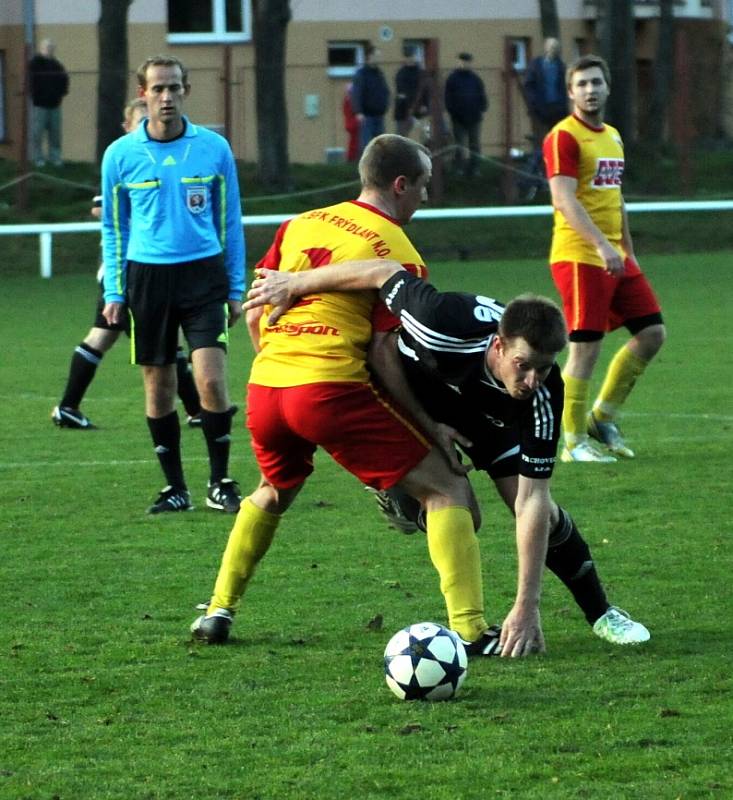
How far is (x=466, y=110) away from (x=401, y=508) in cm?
2276

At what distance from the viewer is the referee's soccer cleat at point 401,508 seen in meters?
6.06

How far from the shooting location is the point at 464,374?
5590 millimetres

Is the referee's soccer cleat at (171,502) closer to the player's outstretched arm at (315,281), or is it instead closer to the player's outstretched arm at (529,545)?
the player's outstretched arm at (315,281)

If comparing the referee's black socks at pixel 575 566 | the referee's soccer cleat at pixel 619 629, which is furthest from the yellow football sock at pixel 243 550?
the referee's soccer cleat at pixel 619 629

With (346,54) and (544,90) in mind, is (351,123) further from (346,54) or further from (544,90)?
(346,54)

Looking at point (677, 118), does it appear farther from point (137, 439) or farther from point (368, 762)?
point (368, 762)

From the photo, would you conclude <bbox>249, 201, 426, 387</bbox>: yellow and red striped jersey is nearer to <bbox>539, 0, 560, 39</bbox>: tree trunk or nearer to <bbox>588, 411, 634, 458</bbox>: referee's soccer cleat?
<bbox>588, 411, 634, 458</bbox>: referee's soccer cleat

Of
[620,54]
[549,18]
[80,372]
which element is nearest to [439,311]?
[80,372]

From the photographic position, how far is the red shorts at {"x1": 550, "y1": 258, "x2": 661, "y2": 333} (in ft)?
32.1

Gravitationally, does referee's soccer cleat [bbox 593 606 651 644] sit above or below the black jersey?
below

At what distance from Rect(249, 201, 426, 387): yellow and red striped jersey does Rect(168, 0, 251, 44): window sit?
32.9 m

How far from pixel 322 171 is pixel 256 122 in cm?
162

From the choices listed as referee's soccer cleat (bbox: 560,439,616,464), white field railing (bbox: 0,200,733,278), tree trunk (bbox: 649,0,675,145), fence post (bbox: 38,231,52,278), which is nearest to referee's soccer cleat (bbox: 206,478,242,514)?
referee's soccer cleat (bbox: 560,439,616,464)

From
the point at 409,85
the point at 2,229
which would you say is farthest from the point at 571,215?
the point at 409,85
